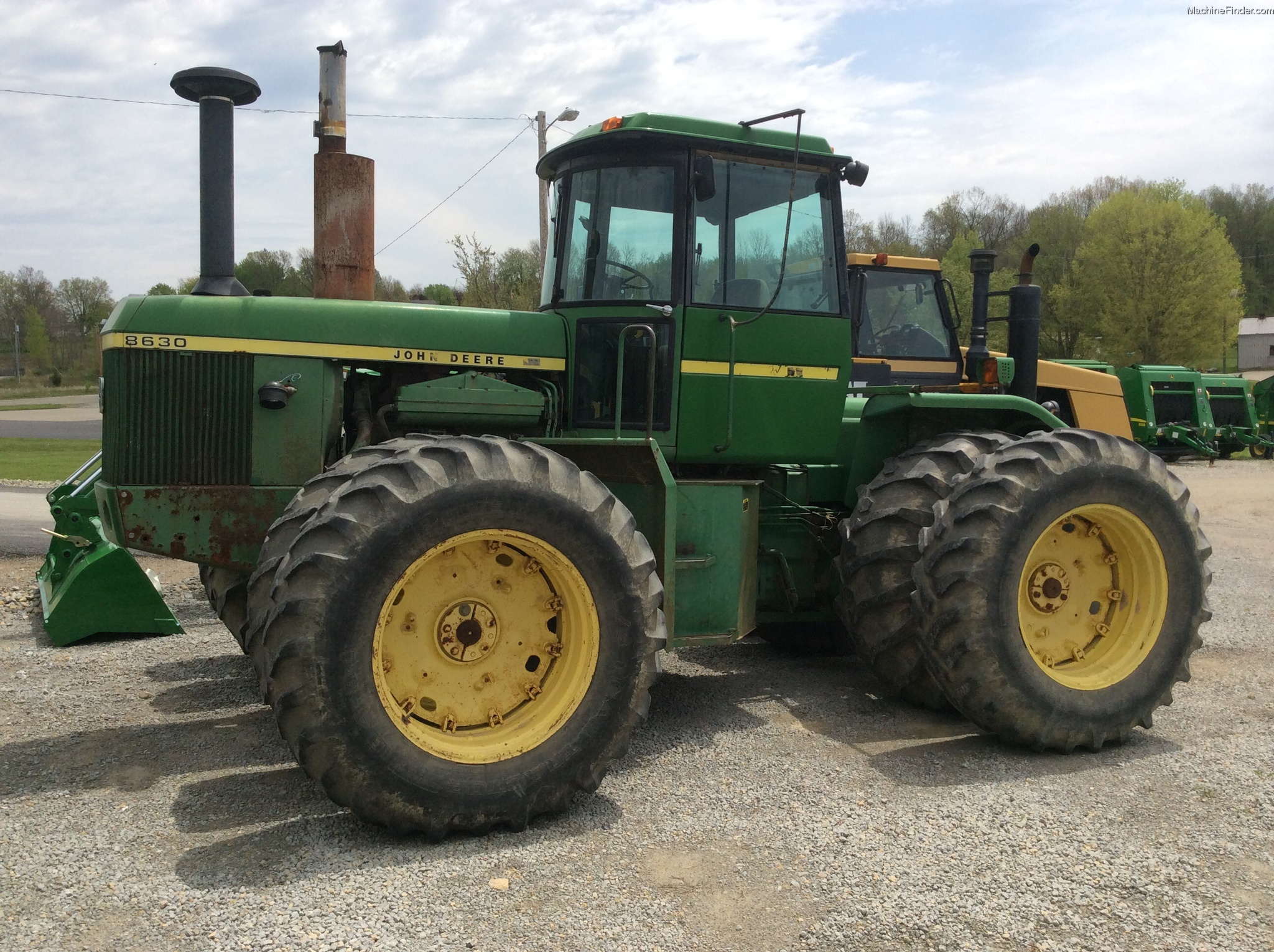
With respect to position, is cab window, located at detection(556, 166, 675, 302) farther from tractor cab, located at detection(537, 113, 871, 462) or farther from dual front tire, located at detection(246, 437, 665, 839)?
dual front tire, located at detection(246, 437, 665, 839)

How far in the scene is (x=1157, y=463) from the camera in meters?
5.22

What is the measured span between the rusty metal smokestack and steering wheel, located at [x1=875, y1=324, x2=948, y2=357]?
22.2ft

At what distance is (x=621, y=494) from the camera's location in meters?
4.85

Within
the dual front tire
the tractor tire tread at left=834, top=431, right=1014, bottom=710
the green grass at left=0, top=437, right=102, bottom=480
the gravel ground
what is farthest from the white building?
the dual front tire

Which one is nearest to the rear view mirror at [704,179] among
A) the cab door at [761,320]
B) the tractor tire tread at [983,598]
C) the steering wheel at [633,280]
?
the cab door at [761,320]

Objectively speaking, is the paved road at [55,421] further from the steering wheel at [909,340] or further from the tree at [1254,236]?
the tree at [1254,236]

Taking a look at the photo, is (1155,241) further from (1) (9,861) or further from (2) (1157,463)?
(1) (9,861)

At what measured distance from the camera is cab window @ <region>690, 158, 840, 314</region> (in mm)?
5117

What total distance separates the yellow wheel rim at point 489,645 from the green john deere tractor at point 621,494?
1 cm

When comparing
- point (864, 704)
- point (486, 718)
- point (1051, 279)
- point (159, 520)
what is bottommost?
point (864, 704)

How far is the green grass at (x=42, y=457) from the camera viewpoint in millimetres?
17000

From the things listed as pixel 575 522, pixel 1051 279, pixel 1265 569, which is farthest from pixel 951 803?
pixel 1051 279

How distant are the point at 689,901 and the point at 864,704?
8.09ft

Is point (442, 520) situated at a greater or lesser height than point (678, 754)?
greater
